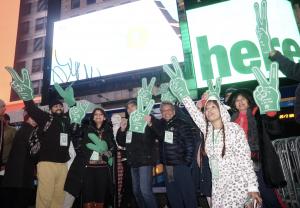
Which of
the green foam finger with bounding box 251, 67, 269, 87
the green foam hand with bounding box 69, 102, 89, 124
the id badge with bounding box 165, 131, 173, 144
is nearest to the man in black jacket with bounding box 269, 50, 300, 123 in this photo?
the green foam finger with bounding box 251, 67, 269, 87

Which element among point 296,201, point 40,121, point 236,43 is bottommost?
point 296,201

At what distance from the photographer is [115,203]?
4.28 meters

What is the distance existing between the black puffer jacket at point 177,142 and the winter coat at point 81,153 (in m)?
0.77

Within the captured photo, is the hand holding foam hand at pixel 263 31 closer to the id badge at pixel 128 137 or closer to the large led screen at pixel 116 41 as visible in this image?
the id badge at pixel 128 137

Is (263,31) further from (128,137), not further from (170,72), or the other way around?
(128,137)

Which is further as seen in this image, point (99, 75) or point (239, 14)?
point (99, 75)

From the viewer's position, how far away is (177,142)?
3.87m

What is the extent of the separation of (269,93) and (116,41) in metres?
7.15

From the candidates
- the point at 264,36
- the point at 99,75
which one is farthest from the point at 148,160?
the point at 99,75

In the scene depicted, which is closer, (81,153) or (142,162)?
(142,162)

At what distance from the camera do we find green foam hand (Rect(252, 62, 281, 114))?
2.74m

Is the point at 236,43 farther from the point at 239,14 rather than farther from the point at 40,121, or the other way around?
the point at 40,121

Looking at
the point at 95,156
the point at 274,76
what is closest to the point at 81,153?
the point at 95,156

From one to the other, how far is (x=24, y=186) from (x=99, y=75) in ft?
17.1
